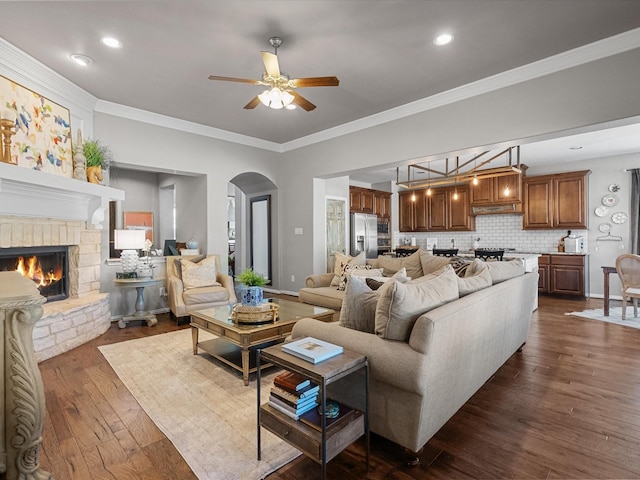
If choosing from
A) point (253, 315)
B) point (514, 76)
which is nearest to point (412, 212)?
point (514, 76)

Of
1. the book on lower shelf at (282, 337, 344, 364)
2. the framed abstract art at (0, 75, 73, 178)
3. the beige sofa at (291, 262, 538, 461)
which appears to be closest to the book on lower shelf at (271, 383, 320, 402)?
the book on lower shelf at (282, 337, 344, 364)

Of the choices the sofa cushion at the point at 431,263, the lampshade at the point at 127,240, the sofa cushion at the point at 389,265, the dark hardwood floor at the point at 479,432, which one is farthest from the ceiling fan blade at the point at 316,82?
the lampshade at the point at 127,240

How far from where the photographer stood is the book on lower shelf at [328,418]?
1594 millimetres

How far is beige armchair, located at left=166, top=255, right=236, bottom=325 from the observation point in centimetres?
450

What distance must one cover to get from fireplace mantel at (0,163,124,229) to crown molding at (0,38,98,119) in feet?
3.39

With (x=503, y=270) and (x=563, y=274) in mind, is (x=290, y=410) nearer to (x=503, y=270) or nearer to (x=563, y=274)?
(x=503, y=270)

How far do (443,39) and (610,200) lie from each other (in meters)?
5.68

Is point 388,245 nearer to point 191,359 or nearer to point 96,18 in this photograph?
point 191,359

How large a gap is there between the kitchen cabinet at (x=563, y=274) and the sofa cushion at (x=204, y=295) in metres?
6.22

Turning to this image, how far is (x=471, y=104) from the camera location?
4.05m

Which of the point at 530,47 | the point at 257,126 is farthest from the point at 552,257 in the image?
the point at 257,126

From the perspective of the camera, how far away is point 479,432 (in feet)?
6.79

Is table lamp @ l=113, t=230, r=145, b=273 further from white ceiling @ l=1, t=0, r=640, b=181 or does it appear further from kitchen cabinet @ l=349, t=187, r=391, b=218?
kitchen cabinet @ l=349, t=187, r=391, b=218

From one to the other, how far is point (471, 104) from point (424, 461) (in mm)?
3825
